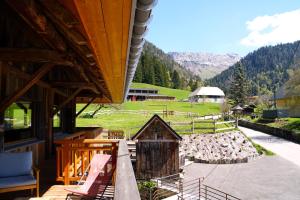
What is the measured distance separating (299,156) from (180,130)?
12259 mm

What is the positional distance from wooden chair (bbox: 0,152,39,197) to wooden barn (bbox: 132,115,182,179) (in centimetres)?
1445

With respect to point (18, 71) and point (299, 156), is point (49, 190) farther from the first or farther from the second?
point (299, 156)

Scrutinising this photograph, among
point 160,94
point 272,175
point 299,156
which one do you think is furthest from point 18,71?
point 160,94

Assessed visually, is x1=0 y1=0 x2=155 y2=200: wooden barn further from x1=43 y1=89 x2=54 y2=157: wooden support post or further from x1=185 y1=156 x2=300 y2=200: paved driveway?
x1=185 y1=156 x2=300 y2=200: paved driveway

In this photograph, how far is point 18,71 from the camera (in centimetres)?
641

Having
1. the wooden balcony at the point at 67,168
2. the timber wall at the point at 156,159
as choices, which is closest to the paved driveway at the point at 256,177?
the timber wall at the point at 156,159

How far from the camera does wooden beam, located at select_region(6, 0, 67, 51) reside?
8.71ft

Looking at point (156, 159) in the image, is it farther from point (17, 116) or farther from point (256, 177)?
point (17, 116)

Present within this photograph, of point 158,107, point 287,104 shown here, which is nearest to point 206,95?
point 158,107

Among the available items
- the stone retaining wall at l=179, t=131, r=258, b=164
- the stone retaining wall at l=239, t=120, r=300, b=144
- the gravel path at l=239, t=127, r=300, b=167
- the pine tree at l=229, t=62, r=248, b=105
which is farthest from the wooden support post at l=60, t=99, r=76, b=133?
the pine tree at l=229, t=62, r=248, b=105

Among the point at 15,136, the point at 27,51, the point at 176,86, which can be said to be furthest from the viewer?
the point at 176,86

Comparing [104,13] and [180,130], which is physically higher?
[104,13]

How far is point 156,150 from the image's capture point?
2003 centimetres

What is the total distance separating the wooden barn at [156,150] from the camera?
19750mm
